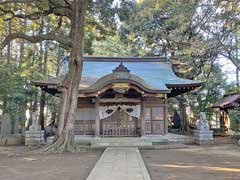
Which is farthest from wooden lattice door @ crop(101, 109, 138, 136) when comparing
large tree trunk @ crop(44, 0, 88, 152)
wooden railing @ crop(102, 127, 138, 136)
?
large tree trunk @ crop(44, 0, 88, 152)

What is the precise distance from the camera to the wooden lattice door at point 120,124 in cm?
1741

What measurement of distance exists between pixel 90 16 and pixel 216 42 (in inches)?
309

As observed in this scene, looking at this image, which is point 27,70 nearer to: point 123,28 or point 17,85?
point 17,85

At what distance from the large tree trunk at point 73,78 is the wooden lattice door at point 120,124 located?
4461mm

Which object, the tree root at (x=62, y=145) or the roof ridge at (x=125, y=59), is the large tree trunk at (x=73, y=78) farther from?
the roof ridge at (x=125, y=59)

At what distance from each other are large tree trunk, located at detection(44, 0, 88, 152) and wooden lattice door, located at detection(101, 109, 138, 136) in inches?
176

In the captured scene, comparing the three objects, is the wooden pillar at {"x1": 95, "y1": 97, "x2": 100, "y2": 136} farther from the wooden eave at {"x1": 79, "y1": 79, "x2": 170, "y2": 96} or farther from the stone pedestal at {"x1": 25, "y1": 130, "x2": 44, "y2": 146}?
the stone pedestal at {"x1": 25, "y1": 130, "x2": 44, "y2": 146}

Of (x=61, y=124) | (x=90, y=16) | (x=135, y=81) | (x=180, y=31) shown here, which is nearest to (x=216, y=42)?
(x=180, y=31)

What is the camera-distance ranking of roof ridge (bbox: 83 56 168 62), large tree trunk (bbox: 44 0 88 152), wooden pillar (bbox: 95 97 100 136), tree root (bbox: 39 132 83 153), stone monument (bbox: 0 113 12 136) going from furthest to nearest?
roof ridge (bbox: 83 56 168 62) → stone monument (bbox: 0 113 12 136) → wooden pillar (bbox: 95 97 100 136) → large tree trunk (bbox: 44 0 88 152) → tree root (bbox: 39 132 83 153)

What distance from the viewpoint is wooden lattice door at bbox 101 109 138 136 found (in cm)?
1741

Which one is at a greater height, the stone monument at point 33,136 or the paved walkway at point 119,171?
the stone monument at point 33,136

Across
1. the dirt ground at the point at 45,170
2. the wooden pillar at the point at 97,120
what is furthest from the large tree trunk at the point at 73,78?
the wooden pillar at the point at 97,120

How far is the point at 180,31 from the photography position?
22.1m

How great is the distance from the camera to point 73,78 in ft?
43.8
